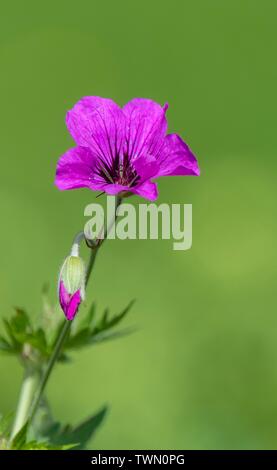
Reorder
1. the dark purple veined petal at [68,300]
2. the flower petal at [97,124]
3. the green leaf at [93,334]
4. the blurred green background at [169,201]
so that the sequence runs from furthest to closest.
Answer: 1. the blurred green background at [169,201]
2. the green leaf at [93,334]
3. the flower petal at [97,124]
4. the dark purple veined petal at [68,300]

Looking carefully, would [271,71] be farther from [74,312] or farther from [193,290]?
[74,312]

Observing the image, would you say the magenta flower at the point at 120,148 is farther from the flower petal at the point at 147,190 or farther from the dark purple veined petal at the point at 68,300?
the dark purple veined petal at the point at 68,300

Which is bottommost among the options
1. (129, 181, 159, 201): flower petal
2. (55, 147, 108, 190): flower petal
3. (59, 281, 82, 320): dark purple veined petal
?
(59, 281, 82, 320): dark purple veined petal

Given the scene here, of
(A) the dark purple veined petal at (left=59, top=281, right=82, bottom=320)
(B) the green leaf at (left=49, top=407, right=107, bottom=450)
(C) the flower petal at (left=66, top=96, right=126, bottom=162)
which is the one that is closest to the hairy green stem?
(B) the green leaf at (left=49, top=407, right=107, bottom=450)

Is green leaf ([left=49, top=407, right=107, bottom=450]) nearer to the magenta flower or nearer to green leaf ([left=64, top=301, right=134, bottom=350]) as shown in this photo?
green leaf ([left=64, top=301, right=134, bottom=350])

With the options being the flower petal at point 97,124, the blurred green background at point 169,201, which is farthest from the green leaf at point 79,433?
the blurred green background at point 169,201

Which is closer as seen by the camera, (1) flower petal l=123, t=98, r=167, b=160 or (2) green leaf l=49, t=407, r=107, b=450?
(1) flower petal l=123, t=98, r=167, b=160

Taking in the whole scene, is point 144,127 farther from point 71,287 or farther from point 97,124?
point 71,287
